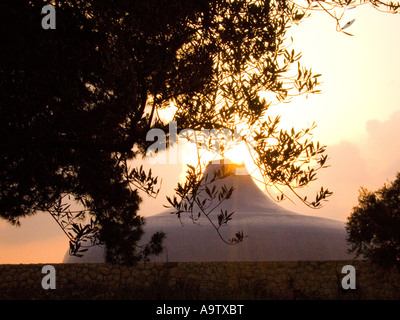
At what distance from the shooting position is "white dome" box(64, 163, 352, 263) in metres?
25.3

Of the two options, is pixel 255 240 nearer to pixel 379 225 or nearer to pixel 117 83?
pixel 379 225

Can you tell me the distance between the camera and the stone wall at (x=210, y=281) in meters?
21.3

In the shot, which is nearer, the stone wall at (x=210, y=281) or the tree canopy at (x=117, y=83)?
the tree canopy at (x=117, y=83)

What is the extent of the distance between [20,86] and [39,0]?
171 centimetres

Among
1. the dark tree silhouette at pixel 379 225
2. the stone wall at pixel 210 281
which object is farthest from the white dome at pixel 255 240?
the dark tree silhouette at pixel 379 225

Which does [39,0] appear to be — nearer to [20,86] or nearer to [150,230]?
[20,86]

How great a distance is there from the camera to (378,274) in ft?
70.8

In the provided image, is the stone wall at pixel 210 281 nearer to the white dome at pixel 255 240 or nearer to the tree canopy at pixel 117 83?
the white dome at pixel 255 240

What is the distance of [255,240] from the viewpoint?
84.2 ft

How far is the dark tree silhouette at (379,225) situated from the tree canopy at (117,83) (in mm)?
12725

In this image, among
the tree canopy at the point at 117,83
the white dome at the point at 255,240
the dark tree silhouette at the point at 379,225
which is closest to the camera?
the tree canopy at the point at 117,83

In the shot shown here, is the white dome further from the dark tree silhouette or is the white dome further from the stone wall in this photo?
the dark tree silhouette

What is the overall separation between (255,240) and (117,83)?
1850 centimetres
